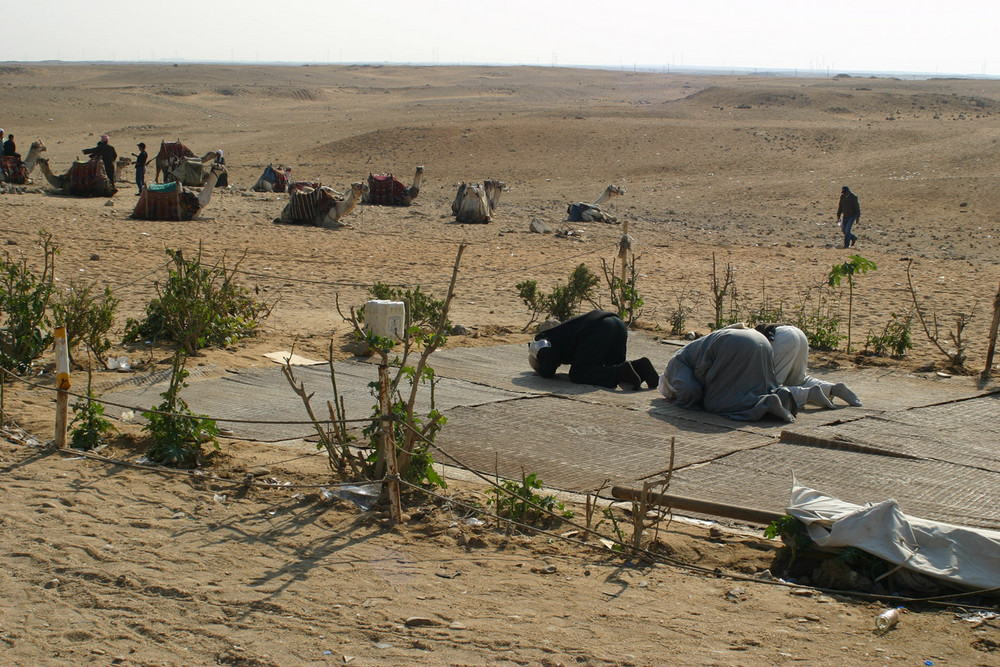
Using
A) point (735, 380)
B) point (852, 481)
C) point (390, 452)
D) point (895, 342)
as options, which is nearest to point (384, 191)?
point (895, 342)

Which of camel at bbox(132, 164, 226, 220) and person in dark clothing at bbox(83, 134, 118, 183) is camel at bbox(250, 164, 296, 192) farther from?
camel at bbox(132, 164, 226, 220)

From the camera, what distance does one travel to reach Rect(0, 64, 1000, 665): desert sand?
155 inches

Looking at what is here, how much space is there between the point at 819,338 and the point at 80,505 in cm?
723

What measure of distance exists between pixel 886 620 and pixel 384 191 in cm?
1869

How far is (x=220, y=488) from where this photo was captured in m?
5.57

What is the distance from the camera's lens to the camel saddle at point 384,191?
2170 centimetres

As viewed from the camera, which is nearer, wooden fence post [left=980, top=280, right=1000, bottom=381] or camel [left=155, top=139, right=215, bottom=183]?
wooden fence post [left=980, top=280, right=1000, bottom=381]

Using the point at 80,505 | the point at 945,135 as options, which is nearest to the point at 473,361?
the point at 80,505

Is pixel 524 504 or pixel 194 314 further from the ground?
pixel 194 314

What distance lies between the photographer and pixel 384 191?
859 inches

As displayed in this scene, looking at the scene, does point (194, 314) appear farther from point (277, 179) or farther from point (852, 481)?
point (277, 179)

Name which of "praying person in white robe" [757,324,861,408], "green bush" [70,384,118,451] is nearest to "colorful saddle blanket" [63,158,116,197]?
"green bush" [70,384,118,451]

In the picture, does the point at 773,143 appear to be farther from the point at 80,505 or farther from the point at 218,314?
the point at 80,505

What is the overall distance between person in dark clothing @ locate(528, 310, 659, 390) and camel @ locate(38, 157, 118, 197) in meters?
14.5
